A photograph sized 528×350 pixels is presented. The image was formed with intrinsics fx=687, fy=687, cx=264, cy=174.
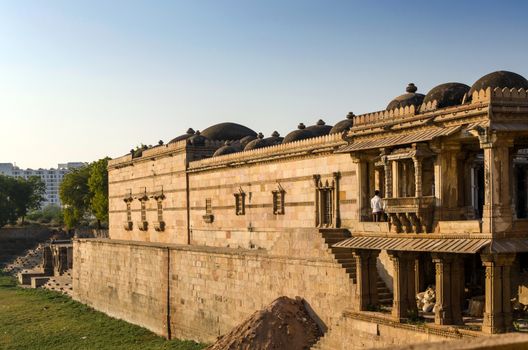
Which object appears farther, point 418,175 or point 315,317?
point 315,317

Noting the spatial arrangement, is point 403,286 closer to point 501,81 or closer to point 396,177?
point 396,177

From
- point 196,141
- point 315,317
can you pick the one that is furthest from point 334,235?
point 196,141

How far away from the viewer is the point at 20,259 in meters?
60.7

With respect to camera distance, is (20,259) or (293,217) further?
(20,259)

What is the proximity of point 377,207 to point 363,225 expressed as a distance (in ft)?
1.92

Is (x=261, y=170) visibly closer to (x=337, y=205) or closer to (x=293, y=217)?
(x=293, y=217)

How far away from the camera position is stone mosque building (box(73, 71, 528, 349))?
1407cm

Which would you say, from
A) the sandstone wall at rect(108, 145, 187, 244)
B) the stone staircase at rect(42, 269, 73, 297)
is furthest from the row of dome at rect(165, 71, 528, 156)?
the stone staircase at rect(42, 269, 73, 297)

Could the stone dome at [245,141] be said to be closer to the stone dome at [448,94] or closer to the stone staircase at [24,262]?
→ the stone dome at [448,94]

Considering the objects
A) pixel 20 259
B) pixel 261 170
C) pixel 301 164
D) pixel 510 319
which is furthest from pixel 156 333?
pixel 20 259

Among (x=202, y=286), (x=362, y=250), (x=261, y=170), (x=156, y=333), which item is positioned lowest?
(x=156, y=333)

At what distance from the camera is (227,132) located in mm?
33812

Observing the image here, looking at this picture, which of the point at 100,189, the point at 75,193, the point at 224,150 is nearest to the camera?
the point at 224,150

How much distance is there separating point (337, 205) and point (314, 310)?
3.60 metres
